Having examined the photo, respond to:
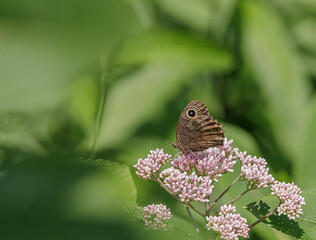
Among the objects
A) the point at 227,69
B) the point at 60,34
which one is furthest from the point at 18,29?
the point at 227,69

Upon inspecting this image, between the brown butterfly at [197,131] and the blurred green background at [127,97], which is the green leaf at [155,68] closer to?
the blurred green background at [127,97]

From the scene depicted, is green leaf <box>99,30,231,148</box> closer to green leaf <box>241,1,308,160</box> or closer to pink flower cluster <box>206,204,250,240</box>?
green leaf <box>241,1,308,160</box>

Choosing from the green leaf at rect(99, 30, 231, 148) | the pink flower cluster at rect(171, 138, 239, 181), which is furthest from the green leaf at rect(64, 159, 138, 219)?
the green leaf at rect(99, 30, 231, 148)

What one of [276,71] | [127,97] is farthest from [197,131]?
[276,71]

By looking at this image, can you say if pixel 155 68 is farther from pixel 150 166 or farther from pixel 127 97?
pixel 150 166

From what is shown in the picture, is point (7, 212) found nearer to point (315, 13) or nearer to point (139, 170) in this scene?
point (139, 170)

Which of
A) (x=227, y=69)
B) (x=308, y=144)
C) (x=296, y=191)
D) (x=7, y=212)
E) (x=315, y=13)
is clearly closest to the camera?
(x=7, y=212)

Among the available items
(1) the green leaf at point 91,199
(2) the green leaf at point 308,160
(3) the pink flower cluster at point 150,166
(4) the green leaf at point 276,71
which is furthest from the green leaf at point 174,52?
(1) the green leaf at point 91,199
